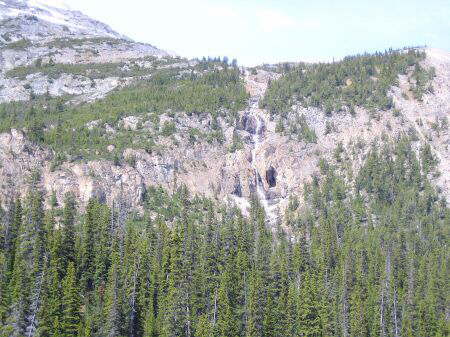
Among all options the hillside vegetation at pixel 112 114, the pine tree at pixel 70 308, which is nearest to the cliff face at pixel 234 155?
the hillside vegetation at pixel 112 114

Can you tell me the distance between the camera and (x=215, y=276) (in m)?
103

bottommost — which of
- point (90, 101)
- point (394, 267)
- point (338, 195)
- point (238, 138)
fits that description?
point (394, 267)

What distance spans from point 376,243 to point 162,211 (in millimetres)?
51373

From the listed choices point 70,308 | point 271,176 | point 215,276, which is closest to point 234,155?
Answer: point 271,176

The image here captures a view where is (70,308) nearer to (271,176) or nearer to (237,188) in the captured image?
(237,188)

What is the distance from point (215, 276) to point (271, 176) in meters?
78.3

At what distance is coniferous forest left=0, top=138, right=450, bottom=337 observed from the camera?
89.9 m

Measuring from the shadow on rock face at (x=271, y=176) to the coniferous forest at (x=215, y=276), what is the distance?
3167 centimetres

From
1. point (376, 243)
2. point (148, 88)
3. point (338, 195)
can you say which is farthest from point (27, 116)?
point (376, 243)

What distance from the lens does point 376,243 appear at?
431ft

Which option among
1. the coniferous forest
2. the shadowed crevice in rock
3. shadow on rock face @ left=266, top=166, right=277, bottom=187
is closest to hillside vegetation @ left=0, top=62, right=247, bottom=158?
the shadowed crevice in rock

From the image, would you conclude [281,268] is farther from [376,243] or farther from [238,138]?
[238,138]

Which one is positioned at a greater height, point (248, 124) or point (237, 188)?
point (248, 124)

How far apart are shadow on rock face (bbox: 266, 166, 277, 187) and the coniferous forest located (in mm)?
31673
